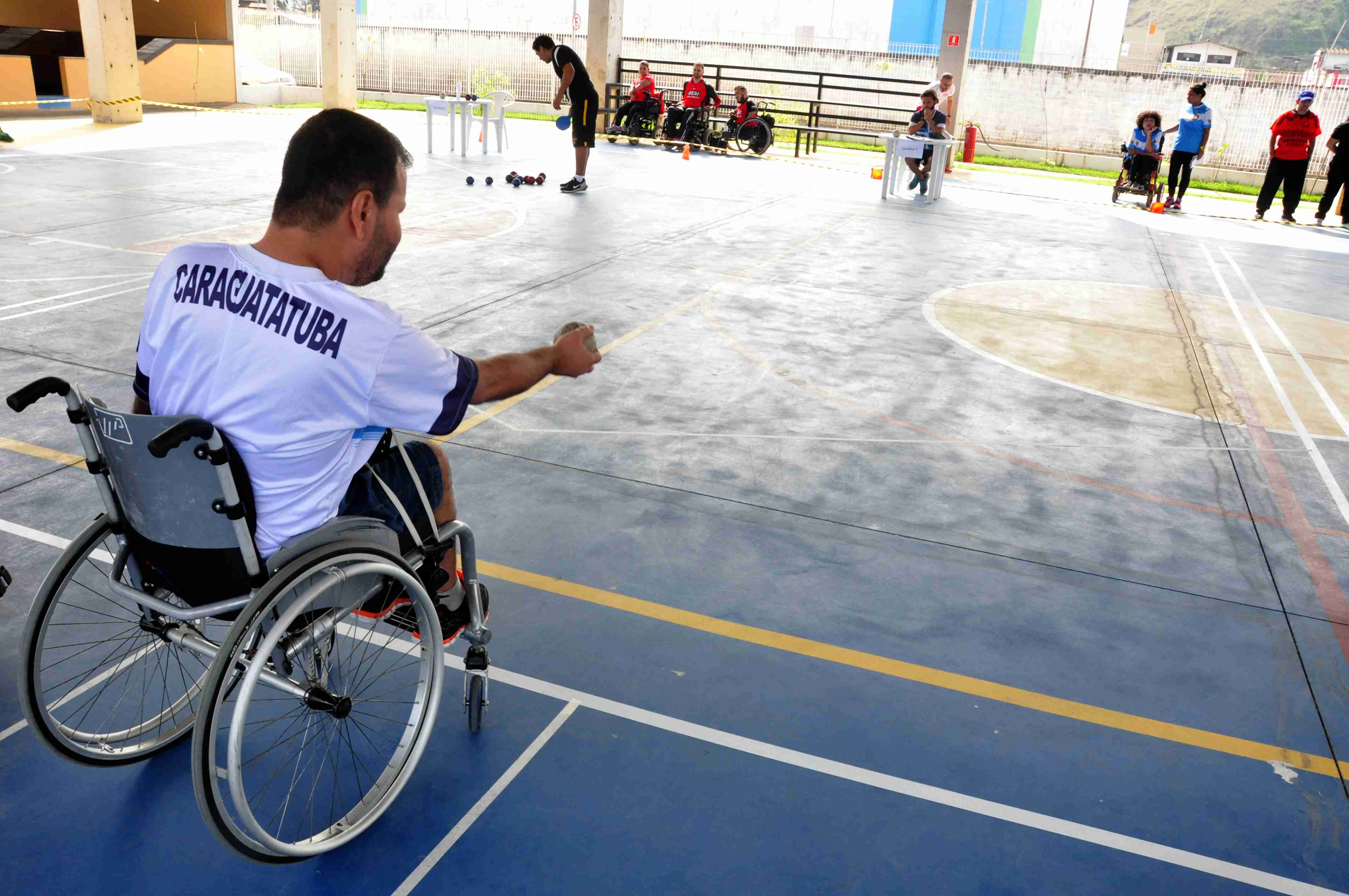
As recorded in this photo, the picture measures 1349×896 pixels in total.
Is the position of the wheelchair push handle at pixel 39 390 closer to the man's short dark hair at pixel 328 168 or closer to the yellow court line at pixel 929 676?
the man's short dark hair at pixel 328 168

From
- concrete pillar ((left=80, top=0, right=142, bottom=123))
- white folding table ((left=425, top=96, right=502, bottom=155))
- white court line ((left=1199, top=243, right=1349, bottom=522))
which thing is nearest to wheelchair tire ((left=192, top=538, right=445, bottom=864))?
white court line ((left=1199, top=243, right=1349, bottom=522))

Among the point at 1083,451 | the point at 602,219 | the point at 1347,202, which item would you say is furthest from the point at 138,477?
the point at 1347,202

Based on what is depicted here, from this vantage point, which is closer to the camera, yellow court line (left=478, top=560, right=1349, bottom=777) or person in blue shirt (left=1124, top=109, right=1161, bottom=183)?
yellow court line (left=478, top=560, right=1349, bottom=777)

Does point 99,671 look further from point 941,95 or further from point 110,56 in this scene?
point 110,56

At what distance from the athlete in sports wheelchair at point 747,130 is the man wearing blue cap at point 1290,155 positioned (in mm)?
8644

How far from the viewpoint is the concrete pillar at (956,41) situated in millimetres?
18172

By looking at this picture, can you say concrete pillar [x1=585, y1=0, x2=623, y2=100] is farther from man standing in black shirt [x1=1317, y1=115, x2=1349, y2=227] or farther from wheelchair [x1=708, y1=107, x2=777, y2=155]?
man standing in black shirt [x1=1317, y1=115, x2=1349, y2=227]

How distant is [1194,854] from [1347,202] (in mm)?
15515

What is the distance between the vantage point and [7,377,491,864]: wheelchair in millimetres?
2035

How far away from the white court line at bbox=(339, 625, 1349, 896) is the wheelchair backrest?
931 millimetres

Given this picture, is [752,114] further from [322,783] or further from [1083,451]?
[322,783]

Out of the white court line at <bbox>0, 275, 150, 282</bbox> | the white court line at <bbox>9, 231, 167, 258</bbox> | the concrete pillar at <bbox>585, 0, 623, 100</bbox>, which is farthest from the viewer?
the concrete pillar at <bbox>585, 0, 623, 100</bbox>

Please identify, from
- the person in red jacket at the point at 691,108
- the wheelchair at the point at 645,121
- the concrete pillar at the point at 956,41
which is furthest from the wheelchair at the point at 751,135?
the concrete pillar at the point at 956,41

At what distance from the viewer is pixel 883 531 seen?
4215 millimetres
